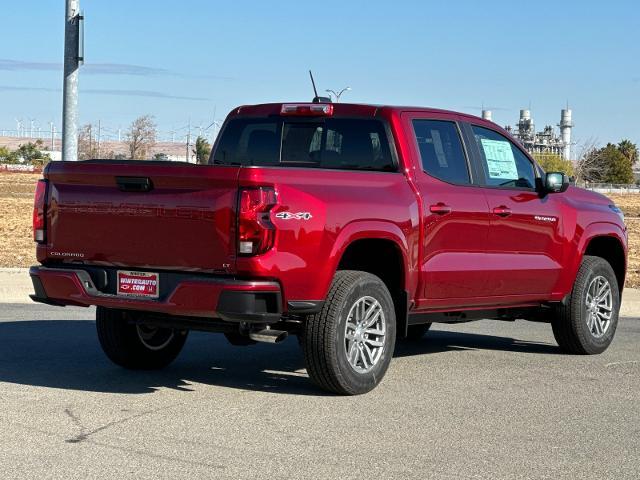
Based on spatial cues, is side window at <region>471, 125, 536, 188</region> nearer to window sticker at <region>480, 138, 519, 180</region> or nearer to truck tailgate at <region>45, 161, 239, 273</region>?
window sticker at <region>480, 138, 519, 180</region>

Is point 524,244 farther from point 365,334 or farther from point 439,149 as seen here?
point 365,334

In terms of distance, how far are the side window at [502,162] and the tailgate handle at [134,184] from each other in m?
2.99

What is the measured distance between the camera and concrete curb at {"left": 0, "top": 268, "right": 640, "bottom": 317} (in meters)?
14.7

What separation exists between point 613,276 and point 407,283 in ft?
9.77

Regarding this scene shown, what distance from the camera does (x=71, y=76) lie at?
15.0m

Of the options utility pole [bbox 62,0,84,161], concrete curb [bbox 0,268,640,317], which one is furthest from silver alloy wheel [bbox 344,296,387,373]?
utility pole [bbox 62,0,84,161]

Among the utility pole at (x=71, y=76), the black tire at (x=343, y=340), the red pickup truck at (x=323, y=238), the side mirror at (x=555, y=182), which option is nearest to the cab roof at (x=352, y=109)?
the red pickup truck at (x=323, y=238)

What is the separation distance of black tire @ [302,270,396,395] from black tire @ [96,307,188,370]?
5.50 feet

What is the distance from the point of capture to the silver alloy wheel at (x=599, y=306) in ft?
34.1

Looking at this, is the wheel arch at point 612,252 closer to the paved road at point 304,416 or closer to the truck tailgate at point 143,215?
the paved road at point 304,416

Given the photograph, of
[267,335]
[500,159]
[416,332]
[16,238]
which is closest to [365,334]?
[267,335]

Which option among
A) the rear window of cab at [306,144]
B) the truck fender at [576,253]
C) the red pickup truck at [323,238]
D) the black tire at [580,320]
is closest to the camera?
the red pickup truck at [323,238]

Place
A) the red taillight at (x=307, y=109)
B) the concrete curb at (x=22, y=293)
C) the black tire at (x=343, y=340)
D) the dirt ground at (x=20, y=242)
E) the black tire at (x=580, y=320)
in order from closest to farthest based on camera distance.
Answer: the black tire at (x=343, y=340) → the red taillight at (x=307, y=109) → the black tire at (x=580, y=320) → the concrete curb at (x=22, y=293) → the dirt ground at (x=20, y=242)

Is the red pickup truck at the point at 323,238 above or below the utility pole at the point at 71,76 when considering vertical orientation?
below
